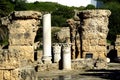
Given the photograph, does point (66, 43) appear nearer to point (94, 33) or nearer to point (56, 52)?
point (56, 52)

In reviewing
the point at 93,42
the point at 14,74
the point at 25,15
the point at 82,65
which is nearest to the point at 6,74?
the point at 14,74

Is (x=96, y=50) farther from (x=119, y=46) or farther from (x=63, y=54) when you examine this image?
(x=119, y=46)

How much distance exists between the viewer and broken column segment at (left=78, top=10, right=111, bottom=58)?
25.7m

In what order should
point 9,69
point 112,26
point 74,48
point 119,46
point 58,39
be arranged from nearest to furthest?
point 9,69 → point 74,48 → point 119,46 → point 58,39 → point 112,26

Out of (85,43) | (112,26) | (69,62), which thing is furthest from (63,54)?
(112,26)

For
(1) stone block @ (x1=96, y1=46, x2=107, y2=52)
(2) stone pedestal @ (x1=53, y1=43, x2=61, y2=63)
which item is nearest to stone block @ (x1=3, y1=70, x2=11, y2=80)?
(2) stone pedestal @ (x1=53, y1=43, x2=61, y2=63)

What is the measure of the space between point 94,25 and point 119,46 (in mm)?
6636

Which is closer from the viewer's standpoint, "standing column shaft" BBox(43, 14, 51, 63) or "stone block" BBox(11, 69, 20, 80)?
"stone block" BBox(11, 69, 20, 80)

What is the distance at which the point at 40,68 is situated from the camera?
23.2 m

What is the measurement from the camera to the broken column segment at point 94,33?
25656 millimetres

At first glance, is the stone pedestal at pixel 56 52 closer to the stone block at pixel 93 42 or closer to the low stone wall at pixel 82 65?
the low stone wall at pixel 82 65

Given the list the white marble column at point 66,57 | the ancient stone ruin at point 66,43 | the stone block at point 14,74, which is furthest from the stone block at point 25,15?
the stone block at point 14,74

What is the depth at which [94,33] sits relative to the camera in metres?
25.9

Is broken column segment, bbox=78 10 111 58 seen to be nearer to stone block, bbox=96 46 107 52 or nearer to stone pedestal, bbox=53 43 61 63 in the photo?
stone block, bbox=96 46 107 52
